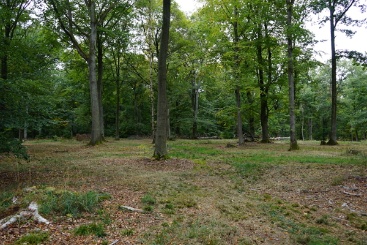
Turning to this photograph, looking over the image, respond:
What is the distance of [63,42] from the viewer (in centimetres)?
1953

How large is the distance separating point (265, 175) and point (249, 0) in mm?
13437

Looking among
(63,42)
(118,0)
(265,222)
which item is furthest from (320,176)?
(63,42)

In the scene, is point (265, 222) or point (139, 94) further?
point (139, 94)

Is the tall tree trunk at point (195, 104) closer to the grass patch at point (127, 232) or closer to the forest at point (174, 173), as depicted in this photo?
the forest at point (174, 173)

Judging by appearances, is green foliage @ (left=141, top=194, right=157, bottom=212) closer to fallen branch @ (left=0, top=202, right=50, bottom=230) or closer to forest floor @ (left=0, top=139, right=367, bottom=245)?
forest floor @ (left=0, top=139, right=367, bottom=245)

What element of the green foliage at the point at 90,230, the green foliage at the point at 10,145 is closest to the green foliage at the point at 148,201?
the green foliage at the point at 90,230

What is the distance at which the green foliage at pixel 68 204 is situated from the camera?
4.63 metres

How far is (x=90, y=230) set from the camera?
4148mm


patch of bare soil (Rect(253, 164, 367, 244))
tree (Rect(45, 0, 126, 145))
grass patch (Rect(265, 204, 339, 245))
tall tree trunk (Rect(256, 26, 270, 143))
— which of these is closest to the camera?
grass patch (Rect(265, 204, 339, 245))

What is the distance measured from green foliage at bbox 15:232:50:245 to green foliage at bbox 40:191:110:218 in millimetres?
760

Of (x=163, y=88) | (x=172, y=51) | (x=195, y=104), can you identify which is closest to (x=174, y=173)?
(x=163, y=88)

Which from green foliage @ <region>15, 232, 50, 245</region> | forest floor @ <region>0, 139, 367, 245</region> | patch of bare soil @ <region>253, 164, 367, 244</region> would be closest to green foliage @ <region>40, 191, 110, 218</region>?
forest floor @ <region>0, 139, 367, 245</region>

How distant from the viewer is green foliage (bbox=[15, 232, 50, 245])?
11.9 ft

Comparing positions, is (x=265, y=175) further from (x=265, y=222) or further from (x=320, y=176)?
(x=265, y=222)
